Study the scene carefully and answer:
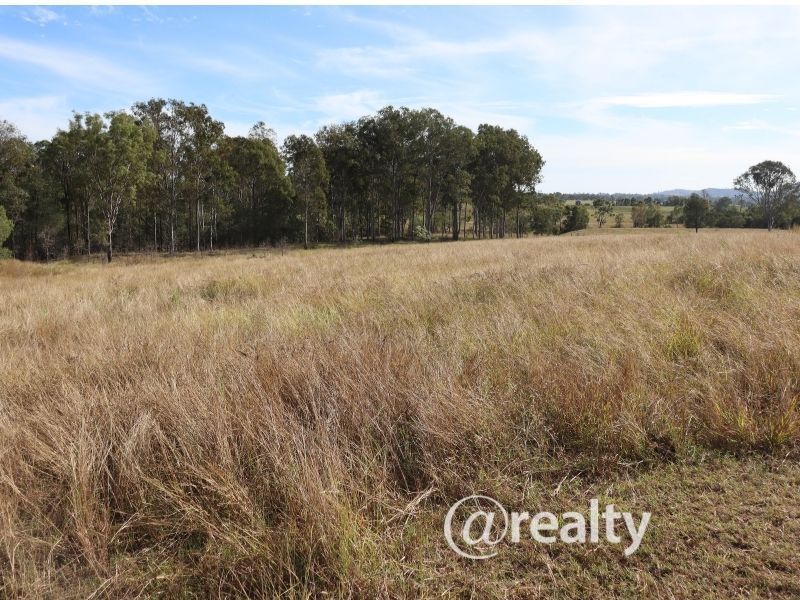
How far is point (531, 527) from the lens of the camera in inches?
81.9

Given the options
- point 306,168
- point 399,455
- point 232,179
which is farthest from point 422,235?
A: point 399,455

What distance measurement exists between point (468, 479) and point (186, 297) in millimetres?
7675

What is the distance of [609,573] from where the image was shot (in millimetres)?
1800

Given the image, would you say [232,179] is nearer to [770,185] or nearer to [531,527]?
[531,527]

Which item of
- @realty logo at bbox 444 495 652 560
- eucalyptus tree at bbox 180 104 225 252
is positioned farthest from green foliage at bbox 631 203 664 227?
@realty logo at bbox 444 495 652 560

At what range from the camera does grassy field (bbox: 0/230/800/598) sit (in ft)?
6.02

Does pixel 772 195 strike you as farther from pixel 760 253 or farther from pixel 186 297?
pixel 186 297

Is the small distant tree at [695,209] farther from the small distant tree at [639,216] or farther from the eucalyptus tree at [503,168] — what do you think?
the eucalyptus tree at [503,168]

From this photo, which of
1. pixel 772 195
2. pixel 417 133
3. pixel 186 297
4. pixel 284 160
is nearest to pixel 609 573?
pixel 186 297

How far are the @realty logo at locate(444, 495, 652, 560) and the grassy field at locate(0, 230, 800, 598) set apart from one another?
2.4 inches

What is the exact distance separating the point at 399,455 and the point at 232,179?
47.6m

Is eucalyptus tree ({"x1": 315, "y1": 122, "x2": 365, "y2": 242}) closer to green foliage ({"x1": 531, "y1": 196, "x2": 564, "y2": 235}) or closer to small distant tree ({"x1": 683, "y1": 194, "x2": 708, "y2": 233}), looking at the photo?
green foliage ({"x1": 531, "y1": 196, "x2": 564, "y2": 235})

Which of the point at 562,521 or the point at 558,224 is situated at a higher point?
the point at 558,224

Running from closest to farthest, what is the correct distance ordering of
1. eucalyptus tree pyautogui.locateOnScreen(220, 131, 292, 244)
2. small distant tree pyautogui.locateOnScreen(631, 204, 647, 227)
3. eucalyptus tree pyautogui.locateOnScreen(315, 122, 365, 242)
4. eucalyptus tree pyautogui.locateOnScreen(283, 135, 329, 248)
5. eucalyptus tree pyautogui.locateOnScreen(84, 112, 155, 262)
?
eucalyptus tree pyautogui.locateOnScreen(84, 112, 155, 262) → eucalyptus tree pyautogui.locateOnScreen(283, 135, 329, 248) → eucalyptus tree pyautogui.locateOnScreen(220, 131, 292, 244) → eucalyptus tree pyautogui.locateOnScreen(315, 122, 365, 242) → small distant tree pyautogui.locateOnScreen(631, 204, 647, 227)
